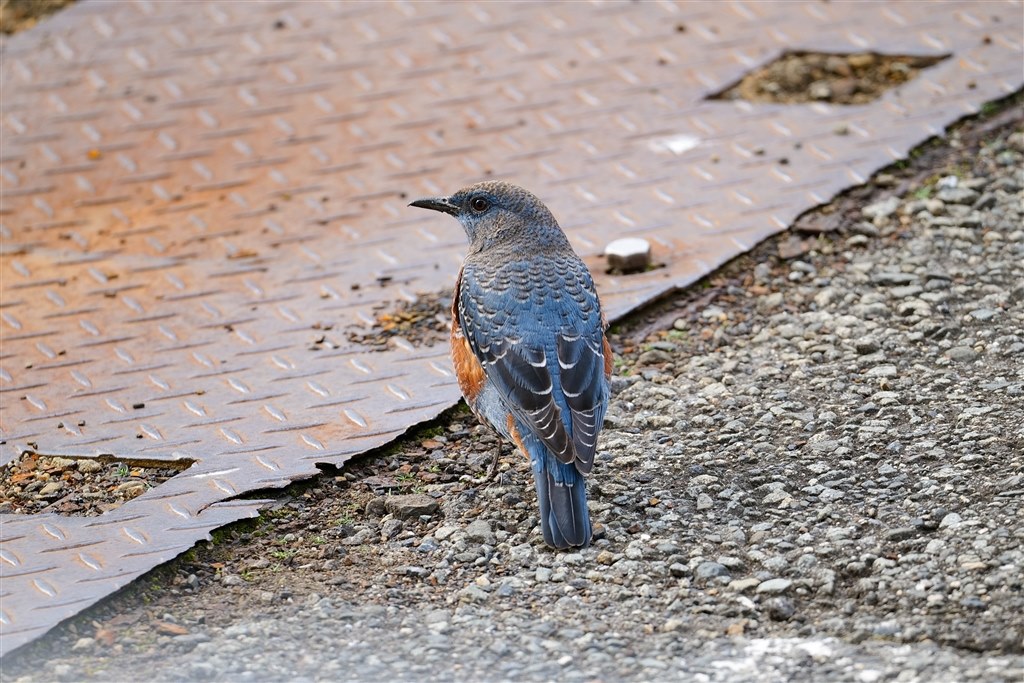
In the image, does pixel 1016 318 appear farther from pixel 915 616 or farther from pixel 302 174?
pixel 302 174

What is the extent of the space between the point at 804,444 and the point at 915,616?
126cm

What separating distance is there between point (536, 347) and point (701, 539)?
Answer: 3.17ft

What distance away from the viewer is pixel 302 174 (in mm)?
7867

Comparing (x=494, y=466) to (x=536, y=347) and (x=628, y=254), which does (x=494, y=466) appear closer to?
(x=536, y=347)

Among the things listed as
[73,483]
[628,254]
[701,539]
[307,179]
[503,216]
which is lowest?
[701,539]

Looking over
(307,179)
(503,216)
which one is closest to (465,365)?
(503,216)

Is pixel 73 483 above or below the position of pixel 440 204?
below

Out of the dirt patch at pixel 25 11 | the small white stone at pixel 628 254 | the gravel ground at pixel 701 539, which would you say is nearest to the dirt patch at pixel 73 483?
the gravel ground at pixel 701 539

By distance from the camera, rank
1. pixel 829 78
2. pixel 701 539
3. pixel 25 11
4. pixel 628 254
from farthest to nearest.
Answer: pixel 25 11 → pixel 829 78 → pixel 628 254 → pixel 701 539

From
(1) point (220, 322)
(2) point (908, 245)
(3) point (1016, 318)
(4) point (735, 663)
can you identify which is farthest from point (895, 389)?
(1) point (220, 322)

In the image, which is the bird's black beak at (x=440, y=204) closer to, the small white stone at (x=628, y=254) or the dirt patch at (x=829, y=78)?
the small white stone at (x=628, y=254)

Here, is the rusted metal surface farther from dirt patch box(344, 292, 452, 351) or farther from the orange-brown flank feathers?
the orange-brown flank feathers

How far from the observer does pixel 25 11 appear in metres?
9.54

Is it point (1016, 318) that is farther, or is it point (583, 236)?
point (583, 236)
